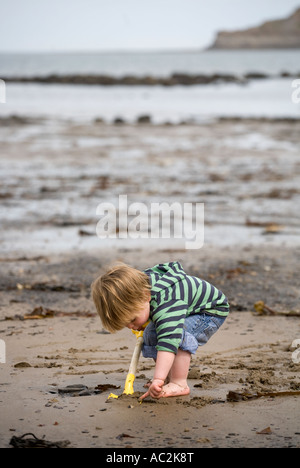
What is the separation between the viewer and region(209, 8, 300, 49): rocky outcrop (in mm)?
182250

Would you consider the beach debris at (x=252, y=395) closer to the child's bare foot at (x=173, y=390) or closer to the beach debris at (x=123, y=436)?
the child's bare foot at (x=173, y=390)

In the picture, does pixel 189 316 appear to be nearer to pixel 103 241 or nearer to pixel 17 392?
pixel 17 392

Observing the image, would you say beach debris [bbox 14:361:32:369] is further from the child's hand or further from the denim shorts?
the child's hand

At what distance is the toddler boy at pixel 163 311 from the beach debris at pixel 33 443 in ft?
1.97

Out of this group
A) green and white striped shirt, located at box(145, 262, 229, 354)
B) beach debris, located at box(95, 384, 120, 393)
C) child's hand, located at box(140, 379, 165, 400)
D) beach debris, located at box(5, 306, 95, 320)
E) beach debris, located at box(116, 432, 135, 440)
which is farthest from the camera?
beach debris, located at box(5, 306, 95, 320)

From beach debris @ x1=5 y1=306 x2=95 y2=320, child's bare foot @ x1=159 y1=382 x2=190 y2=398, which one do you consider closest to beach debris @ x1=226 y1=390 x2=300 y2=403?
child's bare foot @ x1=159 y1=382 x2=190 y2=398

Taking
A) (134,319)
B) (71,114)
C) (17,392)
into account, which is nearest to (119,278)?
(134,319)

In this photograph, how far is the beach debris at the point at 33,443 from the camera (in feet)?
9.05

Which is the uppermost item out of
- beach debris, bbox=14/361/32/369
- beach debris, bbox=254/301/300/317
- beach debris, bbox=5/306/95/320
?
beach debris, bbox=254/301/300/317

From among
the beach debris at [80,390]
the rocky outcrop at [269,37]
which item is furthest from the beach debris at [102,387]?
the rocky outcrop at [269,37]

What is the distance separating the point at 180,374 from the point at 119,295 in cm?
52

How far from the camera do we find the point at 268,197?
33.6 ft

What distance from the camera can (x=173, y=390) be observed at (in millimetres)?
3404
